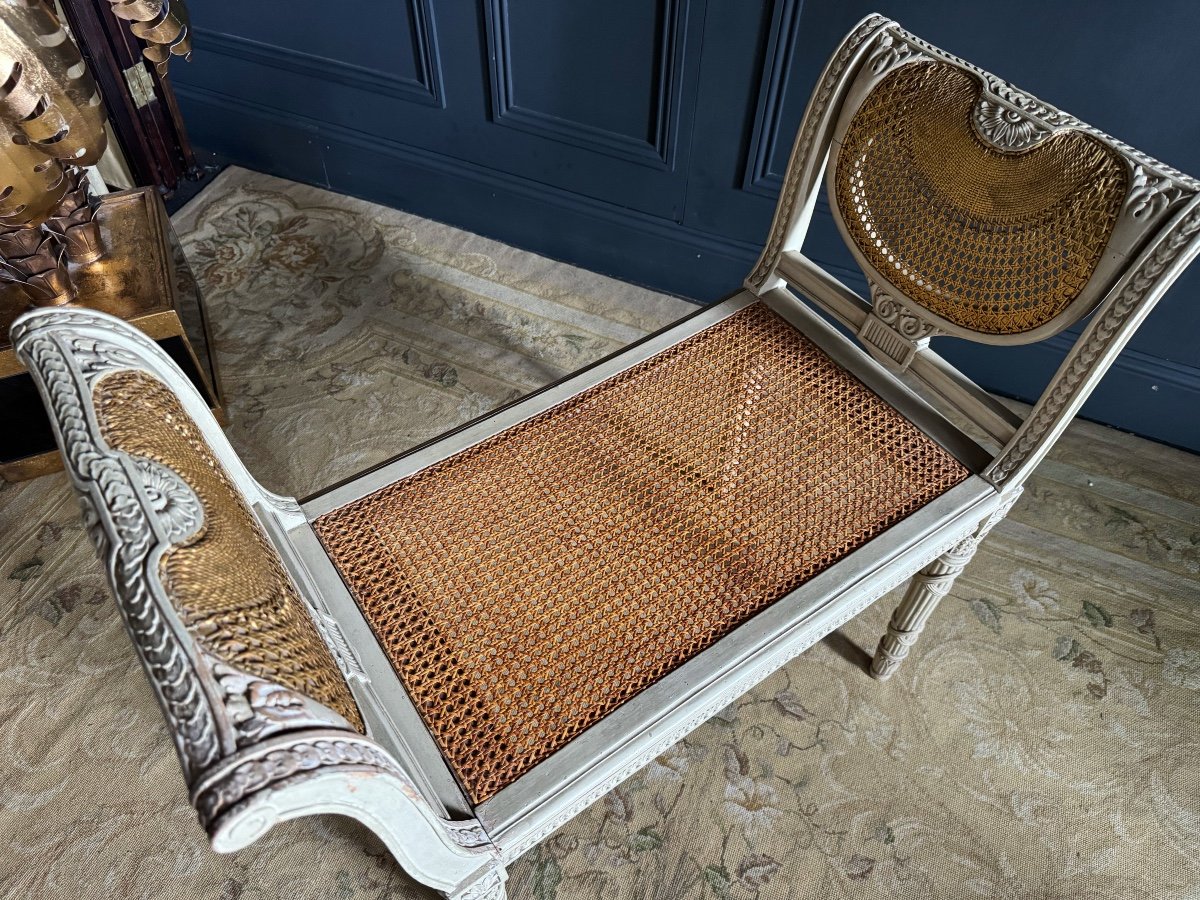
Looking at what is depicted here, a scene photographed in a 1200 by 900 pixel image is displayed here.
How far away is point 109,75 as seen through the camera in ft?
6.08

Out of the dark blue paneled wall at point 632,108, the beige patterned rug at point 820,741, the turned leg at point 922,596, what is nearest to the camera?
the turned leg at point 922,596

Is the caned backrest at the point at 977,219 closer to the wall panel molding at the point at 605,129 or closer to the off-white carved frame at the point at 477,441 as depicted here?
the off-white carved frame at the point at 477,441

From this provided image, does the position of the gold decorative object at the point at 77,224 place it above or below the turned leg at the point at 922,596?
above

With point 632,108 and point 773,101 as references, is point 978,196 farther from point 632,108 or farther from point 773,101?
point 632,108

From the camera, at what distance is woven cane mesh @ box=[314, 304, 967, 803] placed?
821 mm

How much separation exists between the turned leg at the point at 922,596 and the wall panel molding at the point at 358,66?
140cm

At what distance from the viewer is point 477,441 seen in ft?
3.32

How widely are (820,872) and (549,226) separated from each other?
1.41 m

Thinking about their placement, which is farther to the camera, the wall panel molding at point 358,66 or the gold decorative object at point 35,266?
the wall panel molding at point 358,66

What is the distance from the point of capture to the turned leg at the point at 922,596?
1020mm

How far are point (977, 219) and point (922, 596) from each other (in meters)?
0.49

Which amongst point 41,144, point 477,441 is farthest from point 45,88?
point 477,441

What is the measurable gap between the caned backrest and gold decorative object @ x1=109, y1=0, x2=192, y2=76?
97 cm

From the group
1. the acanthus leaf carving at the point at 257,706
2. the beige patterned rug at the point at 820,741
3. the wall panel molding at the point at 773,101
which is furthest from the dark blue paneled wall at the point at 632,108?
the acanthus leaf carving at the point at 257,706
